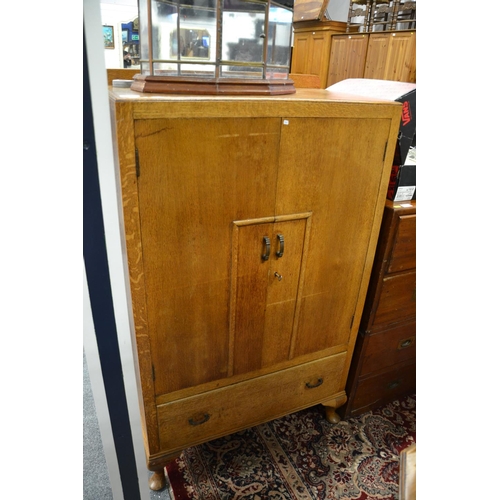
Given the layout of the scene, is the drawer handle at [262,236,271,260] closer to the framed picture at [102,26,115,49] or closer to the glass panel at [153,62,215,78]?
the glass panel at [153,62,215,78]

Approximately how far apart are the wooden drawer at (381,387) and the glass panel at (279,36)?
4.11 ft

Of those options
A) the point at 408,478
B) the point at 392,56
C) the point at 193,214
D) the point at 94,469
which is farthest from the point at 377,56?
the point at 94,469

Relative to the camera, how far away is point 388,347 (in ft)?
5.07

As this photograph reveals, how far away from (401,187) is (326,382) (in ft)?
2.59

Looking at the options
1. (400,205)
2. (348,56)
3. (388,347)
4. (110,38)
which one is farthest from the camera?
(348,56)

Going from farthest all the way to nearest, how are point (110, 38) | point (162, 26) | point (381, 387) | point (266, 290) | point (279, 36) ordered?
point (110, 38) < point (381, 387) < point (266, 290) < point (279, 36) < point (162, 26)

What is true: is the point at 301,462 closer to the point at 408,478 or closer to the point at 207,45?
the point at 408,478

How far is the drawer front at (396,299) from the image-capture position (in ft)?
4.51

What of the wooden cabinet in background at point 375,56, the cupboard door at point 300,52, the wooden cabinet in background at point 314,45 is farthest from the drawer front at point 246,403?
the cupboard door at point 300,52

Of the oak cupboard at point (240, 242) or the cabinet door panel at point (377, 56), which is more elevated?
the cabinet door panel at point (377, 56)

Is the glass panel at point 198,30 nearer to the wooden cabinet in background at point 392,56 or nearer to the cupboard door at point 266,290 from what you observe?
the cupboard door at point 266,290

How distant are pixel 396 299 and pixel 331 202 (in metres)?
0.55
